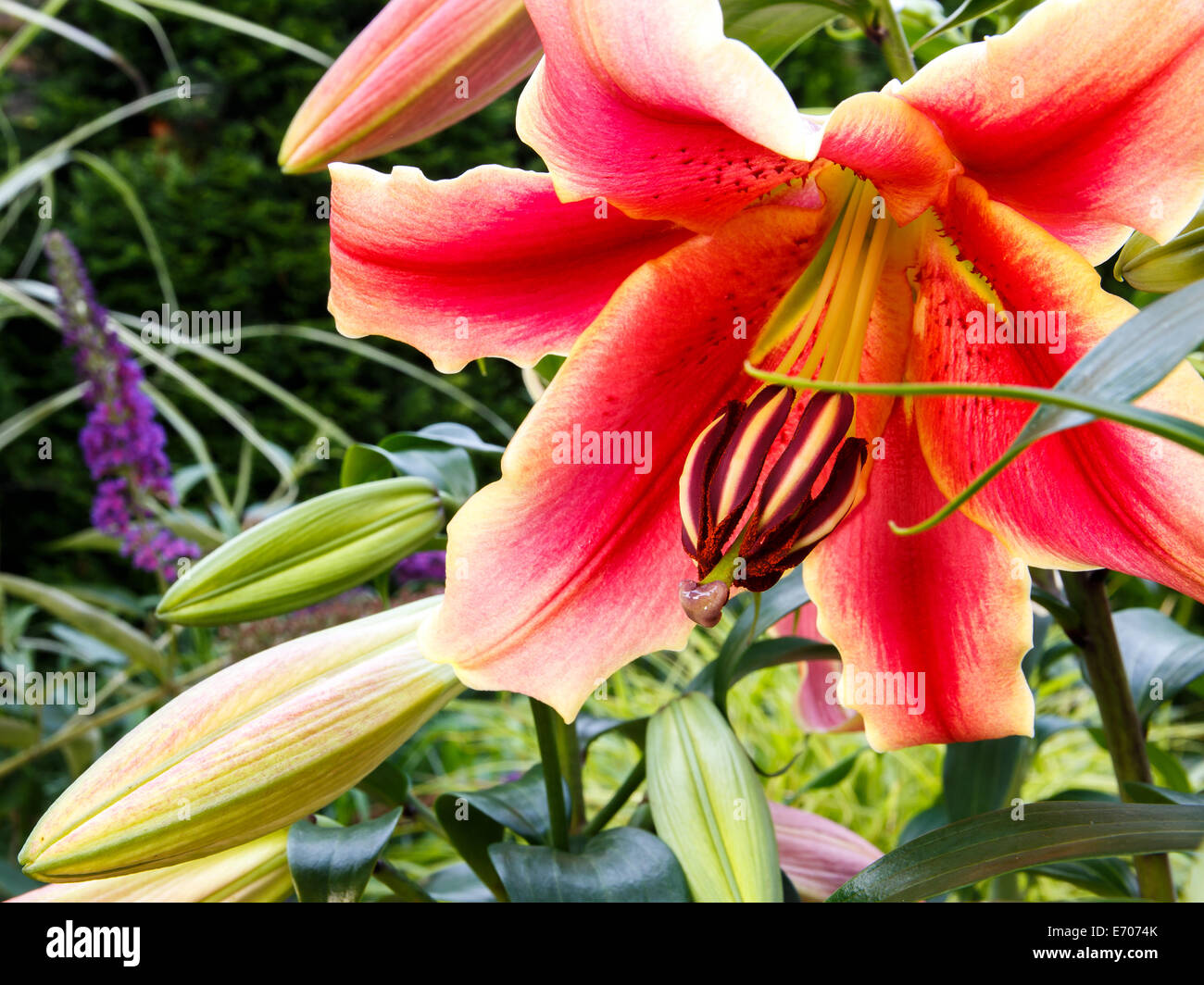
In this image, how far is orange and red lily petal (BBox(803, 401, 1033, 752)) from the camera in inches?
14.8

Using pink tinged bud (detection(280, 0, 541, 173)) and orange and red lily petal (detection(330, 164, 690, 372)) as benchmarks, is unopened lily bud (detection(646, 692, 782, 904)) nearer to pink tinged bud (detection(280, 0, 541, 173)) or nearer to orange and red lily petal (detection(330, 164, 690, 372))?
orange and red lily petal (detection(330, 164, 690, 372))

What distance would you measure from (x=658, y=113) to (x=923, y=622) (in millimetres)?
198

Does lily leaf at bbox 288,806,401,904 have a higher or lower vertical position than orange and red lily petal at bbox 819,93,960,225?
lower

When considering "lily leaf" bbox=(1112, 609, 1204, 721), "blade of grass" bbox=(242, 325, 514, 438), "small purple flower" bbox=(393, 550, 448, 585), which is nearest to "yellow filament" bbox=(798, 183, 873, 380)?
"lily leaf" bbox=(1112, 609, 1204, 721)

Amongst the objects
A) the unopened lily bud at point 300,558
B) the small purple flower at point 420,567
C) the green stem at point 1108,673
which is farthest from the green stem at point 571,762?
the small purple flower at point 420,567

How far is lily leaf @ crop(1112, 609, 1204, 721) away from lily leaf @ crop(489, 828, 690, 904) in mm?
264

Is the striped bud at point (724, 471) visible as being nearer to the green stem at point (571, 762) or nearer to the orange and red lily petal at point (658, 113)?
the orange and red lily petal at point (658, 113)

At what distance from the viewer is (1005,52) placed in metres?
0.28

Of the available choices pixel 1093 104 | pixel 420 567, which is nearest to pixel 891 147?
pixel 1093 104

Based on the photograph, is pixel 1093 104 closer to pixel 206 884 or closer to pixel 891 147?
pixel 891 147

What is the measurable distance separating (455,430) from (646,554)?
20cm

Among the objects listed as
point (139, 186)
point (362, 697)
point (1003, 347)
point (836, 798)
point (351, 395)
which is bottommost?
point (836, 798)
